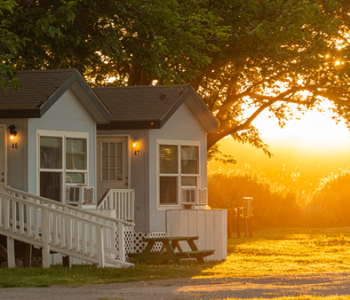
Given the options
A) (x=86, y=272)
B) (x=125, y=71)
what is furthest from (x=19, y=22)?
(x=125, y=71)

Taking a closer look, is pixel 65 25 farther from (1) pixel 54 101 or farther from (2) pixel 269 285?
(2) pixel 269 285

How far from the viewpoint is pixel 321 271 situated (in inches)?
516

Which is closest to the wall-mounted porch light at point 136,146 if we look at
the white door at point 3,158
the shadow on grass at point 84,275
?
the white door at point 3,158

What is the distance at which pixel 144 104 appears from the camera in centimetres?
1798

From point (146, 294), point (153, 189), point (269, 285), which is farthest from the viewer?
point (153, 189)

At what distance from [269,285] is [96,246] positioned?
4045 millimetres

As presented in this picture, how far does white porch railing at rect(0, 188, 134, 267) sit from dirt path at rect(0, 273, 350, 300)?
2.27m

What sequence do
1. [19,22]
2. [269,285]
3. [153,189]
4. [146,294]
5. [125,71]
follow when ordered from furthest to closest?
[125,71]
[153,189]
[19,22]
[269,285]
[146,294]

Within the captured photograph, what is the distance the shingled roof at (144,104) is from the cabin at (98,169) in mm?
31

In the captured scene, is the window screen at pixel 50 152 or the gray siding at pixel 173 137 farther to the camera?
the gray siding at pixel 173 137

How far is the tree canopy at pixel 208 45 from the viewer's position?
1451 centimetres

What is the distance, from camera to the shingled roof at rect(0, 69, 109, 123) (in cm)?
1445

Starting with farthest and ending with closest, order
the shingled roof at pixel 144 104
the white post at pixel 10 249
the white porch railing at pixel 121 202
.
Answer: the shingled roof at pixel 144 104
the white porch railing at pixel 121 202
the white post at pixel 10 249

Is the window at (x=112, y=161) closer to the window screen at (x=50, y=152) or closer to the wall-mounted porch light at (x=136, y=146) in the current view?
the wall-mounted porch light at (x=136, y=146)
